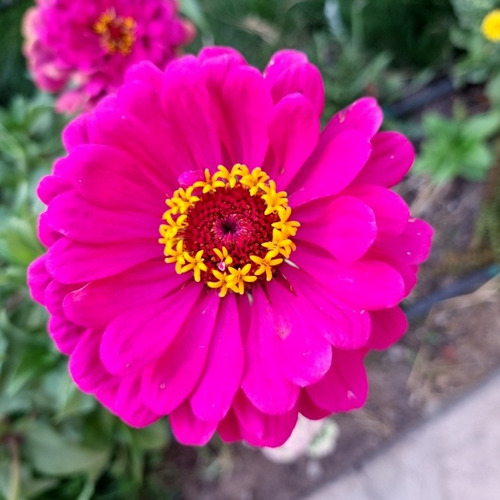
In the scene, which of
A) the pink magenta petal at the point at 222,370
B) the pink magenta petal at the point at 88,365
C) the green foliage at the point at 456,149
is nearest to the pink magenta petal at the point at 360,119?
the pink magenta petal at the point at 222,370

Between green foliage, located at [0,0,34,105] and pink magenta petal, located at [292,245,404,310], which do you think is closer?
pink magenta petal, located at [292,245,404,310]

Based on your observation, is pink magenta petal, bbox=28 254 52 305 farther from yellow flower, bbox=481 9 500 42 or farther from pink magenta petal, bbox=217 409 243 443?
yellow flower, bbox=481 9 500 42

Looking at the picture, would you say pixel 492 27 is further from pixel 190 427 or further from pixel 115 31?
pixel 190 427

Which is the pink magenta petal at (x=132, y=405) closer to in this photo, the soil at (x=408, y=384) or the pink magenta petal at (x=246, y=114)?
the pink magenta petal at (x=246, y=114)

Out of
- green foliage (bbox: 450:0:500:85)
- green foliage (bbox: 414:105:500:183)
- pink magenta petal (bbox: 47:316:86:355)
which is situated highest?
pink magenta petal (bbox: 47:316:86:355)

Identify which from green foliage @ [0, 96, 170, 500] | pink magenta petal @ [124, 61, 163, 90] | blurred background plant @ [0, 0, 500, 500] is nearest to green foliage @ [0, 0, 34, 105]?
blurred background plant @ [0, 0, 500, 500]
